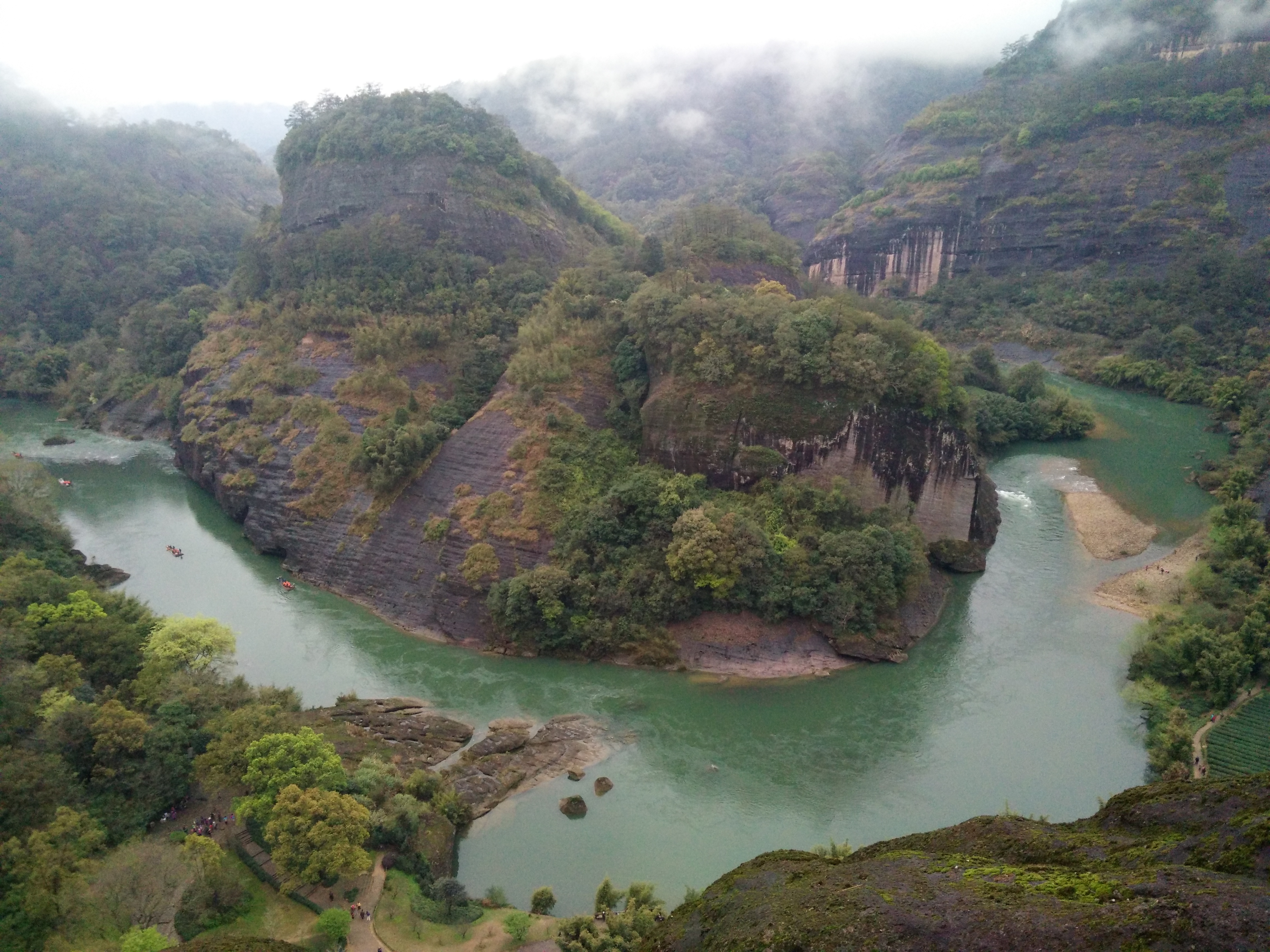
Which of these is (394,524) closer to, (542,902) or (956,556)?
(542,902)

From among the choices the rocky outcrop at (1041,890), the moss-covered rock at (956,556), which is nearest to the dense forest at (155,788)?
the rocky outcrop at (1041,890)

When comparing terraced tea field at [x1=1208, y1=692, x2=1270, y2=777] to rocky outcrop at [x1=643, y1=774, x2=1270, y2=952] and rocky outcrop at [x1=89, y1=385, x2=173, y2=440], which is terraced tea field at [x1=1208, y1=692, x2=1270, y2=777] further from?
rocky outcrop at [x1=89, y1=385, x2=173, y2=440]

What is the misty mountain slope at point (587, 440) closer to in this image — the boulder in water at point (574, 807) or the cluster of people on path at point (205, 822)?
the boulder in water at point (574, 807)

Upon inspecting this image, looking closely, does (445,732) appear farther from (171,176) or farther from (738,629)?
(171,176)

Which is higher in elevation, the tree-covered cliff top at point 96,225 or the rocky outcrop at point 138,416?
the tree-covered cliff top at point 96,225

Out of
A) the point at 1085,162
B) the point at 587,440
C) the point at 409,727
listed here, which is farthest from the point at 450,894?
the point at 1085,162

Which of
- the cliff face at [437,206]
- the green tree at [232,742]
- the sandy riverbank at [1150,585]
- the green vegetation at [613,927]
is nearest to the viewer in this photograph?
the green vegetation at [613,927]

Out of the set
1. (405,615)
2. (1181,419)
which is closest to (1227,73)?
(1181,419)
